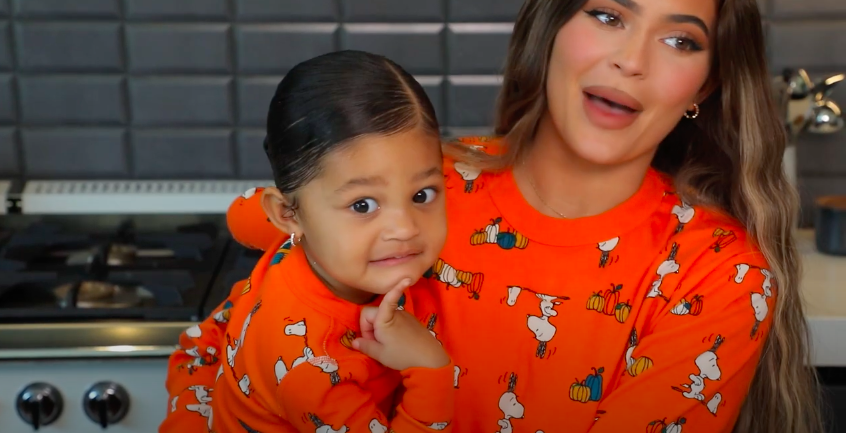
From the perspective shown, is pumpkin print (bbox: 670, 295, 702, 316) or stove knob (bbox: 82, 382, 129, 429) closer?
pumpkin print (bbox: 670, 295, 702, 316)

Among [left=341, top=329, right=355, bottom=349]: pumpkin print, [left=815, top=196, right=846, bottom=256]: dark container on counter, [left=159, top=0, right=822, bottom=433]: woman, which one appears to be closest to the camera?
[left=341, top=329, right=355, bottom=349]: pumpkin print

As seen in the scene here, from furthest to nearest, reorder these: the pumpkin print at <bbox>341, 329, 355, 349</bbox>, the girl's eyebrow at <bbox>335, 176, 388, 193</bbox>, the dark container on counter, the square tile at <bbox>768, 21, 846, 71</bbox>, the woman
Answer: the square tile at <bbox>768, 21, 846, 71</bbox>
the dark container on counter
the woman
the pumpkin print at <bbox>341, 329, 355, 349</bbox>
the girl's eyebrow at <bbox>335, 176, 388, 193</bbox>

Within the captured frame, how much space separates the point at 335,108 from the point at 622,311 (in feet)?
1.75

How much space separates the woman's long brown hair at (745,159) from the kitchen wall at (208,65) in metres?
0.69

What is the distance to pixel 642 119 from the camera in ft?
4.24

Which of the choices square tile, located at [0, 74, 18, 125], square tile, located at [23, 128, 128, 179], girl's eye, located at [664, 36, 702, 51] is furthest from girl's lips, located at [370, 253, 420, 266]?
square tile, located at [0, 74, 18, 125]

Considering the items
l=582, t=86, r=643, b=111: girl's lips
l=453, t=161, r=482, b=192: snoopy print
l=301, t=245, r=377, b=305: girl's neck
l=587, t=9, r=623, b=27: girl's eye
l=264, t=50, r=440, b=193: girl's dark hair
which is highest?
l=587, t=9, r=623, b=27: girl's eye

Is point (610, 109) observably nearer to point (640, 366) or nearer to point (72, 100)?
point (640, 366)

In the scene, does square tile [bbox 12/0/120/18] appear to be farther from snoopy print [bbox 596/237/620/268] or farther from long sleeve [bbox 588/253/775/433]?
long sleeve [bbox 588/253/775/433]

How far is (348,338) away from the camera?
1.14 metres

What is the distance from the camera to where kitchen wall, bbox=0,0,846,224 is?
2129 mm

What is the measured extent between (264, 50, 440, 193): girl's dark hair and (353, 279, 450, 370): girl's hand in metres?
0.18

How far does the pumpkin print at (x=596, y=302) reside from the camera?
130cm

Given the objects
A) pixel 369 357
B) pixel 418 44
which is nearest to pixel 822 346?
pixel 369 357
